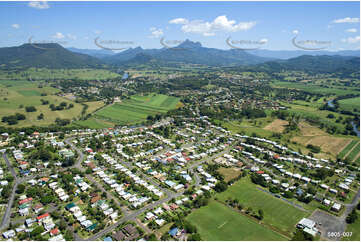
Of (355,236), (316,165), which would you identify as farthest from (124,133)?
(355,236)

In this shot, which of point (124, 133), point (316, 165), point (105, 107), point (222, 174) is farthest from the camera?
point (105, 107)

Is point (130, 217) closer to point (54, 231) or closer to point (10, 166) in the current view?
point (54, 231)

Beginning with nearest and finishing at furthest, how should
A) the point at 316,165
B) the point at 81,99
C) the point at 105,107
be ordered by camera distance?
the point at 316,165 → the point at 105,107 → the point at 81,99

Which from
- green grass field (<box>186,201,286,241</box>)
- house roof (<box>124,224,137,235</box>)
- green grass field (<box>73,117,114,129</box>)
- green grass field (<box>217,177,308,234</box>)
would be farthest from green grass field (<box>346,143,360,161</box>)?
green grass field (<box>73,117,114,129</box>)

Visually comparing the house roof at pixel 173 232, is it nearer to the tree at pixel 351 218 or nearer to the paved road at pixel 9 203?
the paved road at pixel 9 203

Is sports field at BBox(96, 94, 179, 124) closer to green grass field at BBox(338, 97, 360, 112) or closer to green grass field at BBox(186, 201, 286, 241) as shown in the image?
green grass field at BBox(186, 201, 286, 241)

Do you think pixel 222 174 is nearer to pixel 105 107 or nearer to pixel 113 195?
pixel 113 195

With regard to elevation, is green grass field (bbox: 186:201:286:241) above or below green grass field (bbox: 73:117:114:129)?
below
